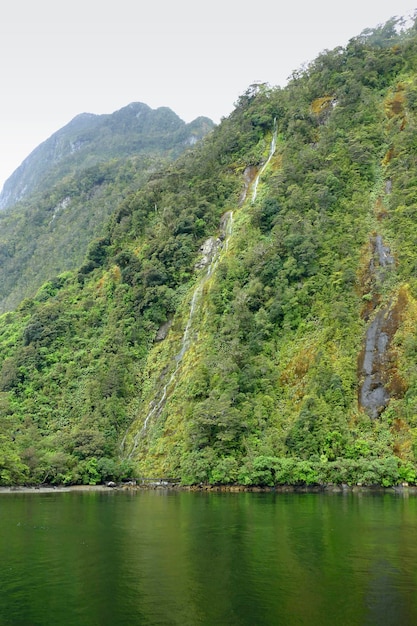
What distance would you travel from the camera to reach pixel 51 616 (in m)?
17.6

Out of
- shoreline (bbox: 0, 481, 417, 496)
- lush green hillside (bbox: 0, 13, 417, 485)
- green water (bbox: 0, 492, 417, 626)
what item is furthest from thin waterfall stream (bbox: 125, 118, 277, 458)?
green water (bbox: 0, 492, 417, 626)

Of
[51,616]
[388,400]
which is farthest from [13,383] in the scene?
[51,616]

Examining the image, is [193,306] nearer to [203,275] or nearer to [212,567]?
[203,275]

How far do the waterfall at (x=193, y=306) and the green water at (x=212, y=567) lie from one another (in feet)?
117

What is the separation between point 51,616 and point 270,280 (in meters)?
64.3

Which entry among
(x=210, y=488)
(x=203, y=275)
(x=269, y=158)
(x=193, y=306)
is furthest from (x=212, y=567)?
(x=269, y=158)

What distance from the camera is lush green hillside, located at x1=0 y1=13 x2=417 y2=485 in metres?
61.5

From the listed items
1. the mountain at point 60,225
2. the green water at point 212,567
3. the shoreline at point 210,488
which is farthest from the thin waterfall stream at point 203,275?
the mountain at point 60,225

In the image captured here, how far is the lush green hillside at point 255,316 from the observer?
6153 cm

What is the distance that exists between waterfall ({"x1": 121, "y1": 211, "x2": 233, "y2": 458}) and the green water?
35563mm

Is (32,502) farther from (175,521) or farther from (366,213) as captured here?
(366,213)

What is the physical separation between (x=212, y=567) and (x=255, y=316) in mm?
52198

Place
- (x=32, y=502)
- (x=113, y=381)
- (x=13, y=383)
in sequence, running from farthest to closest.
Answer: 1. (x=13, y=383)
2. (x=113, y=381)
3. (x=32, y=502)

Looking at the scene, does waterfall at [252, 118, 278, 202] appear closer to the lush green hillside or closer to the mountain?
the lush green hillside
